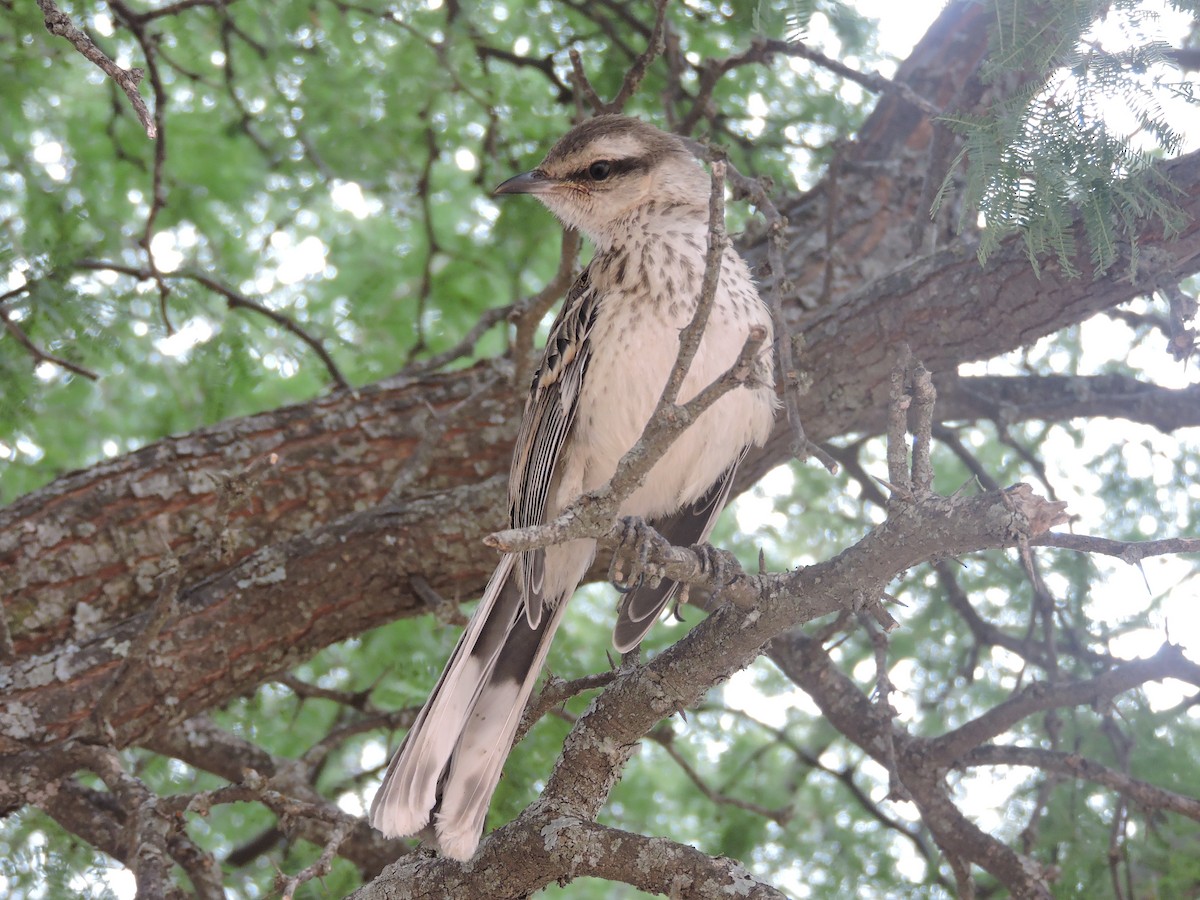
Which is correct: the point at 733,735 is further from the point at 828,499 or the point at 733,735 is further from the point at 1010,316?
the point at 1010,316

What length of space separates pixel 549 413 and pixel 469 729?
3.29 ft

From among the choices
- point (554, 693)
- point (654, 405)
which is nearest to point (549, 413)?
point (654, 405)

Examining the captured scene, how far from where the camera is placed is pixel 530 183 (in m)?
4.03

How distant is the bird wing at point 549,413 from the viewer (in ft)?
11.5

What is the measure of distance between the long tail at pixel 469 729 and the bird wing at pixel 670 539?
198 mm

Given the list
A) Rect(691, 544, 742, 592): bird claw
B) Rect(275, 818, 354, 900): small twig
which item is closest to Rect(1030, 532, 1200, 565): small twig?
Rect(691, 544, 742, 592): bird claw

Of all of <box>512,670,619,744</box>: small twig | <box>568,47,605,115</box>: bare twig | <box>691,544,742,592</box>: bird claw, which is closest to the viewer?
<box>691,544,742,592</box>: bird claw

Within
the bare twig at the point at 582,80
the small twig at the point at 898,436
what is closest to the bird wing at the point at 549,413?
the bare twig at the point at 582,80

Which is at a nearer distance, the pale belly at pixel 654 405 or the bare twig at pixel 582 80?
the pale belly at pixel 654 405

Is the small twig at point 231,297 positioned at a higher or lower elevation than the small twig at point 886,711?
higher

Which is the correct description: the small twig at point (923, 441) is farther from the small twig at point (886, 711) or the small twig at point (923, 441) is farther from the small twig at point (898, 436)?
the small twig at point (886, 711)

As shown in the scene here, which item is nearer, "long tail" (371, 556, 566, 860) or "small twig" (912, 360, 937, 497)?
"small twig" (912, 360, 937, 497)

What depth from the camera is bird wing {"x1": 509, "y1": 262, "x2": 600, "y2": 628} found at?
3498mm

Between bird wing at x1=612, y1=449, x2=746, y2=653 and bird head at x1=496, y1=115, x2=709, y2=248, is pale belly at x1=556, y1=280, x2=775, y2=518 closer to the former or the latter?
bird wing at x1=612, y1=449, x2=746, y2=653
